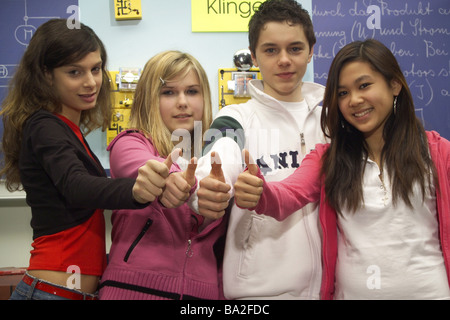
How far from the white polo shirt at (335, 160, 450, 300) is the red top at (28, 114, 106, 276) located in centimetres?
73

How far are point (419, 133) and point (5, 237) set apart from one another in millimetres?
2348

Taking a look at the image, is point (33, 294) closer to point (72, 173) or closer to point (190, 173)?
point (72, 173)

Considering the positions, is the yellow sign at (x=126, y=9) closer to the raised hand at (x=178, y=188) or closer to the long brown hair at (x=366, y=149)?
the long brown hair at (x=366, y=149)

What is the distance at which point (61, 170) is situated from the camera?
989mm

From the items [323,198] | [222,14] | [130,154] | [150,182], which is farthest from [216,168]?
[222,14]

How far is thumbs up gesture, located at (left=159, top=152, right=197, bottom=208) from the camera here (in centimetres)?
94

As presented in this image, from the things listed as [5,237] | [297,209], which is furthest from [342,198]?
[5,237]

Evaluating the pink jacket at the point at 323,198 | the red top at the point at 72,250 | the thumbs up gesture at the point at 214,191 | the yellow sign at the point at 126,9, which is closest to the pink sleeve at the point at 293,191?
the pink jacket at the point at 323,198

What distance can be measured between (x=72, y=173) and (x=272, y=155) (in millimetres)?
602

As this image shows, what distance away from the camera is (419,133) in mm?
1184

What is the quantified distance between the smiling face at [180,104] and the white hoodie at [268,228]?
0.58ft

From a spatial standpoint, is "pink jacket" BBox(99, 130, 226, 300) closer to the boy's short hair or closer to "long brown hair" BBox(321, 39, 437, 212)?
"long brown hair" BBox(321, 39, 437, 212)

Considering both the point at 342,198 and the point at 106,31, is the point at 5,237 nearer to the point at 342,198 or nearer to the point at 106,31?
the point at 106,31

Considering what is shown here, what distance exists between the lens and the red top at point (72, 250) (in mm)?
1066
